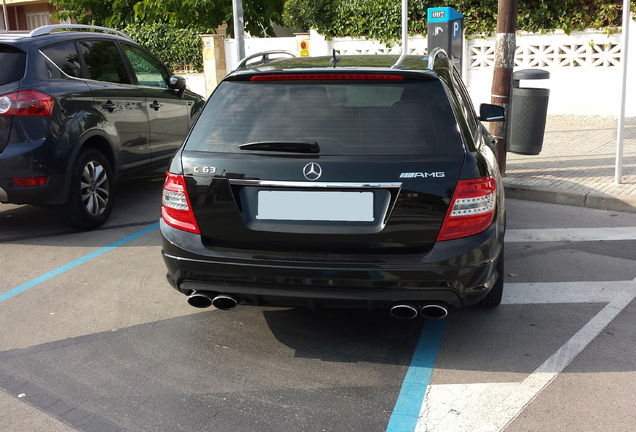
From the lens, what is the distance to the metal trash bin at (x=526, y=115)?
8203 mm

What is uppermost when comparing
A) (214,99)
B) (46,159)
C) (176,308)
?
(214,99)

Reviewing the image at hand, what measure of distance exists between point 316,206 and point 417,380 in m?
1.03

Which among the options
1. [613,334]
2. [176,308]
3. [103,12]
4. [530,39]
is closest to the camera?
[613,334]

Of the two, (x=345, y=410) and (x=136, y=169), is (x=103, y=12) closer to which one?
(x=136, y=169)

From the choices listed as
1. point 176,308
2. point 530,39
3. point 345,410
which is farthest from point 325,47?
point 345,410

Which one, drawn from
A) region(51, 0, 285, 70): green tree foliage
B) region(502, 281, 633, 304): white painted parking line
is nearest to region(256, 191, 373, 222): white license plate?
region(502, 281, 633, 304): white painted parking line

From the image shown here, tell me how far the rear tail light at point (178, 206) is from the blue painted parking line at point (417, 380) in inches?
53.6

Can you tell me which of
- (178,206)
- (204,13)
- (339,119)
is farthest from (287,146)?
(204,13)

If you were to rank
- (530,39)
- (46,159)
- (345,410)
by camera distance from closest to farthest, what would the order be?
(345,410) → (46,159) → (530,39)

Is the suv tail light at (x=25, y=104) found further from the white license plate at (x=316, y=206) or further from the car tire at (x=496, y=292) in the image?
the car tire at (x=496, y=292)

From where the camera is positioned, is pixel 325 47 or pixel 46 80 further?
pixel 325 47

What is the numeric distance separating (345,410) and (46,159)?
13.5 feet

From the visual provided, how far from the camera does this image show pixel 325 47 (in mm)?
17375

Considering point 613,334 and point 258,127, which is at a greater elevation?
point 258,127
